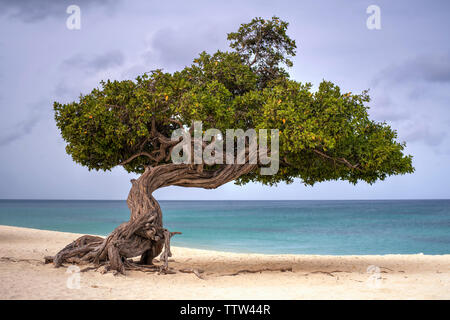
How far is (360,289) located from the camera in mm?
9055

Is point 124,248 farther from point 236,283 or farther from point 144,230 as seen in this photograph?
point 236,283

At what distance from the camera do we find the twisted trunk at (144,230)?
10773mm

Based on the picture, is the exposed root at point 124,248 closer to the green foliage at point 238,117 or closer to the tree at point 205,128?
the tree at point 205,128

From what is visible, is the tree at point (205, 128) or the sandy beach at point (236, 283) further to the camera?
the tree at point (205, 128)

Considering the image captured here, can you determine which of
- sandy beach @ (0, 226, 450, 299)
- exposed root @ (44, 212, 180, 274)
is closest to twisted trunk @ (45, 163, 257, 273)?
exposed root @ (44, 212, 180, 274)

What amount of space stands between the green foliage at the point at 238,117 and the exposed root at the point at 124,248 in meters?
2.13

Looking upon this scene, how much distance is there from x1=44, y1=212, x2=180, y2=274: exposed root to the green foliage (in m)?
2.13

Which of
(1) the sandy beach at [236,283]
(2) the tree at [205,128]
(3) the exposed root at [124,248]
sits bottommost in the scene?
(1) the sandy beach at [236,283]

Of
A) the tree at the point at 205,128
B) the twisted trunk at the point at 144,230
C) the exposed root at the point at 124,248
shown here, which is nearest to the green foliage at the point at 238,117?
the tree at the point at 205,128

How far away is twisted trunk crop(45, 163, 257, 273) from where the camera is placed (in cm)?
1077

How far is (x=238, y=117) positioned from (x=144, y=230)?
3.75m

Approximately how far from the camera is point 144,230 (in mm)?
10992

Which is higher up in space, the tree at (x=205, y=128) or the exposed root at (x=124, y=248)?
the tree at (x=205, y=128)

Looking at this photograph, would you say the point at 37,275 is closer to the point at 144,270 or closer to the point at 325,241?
the point at 144,270
